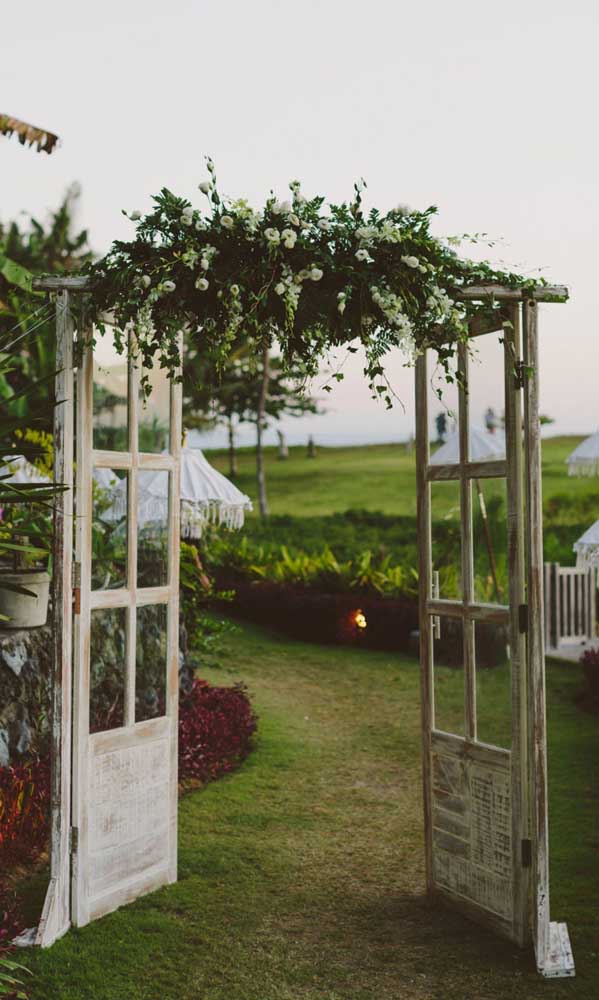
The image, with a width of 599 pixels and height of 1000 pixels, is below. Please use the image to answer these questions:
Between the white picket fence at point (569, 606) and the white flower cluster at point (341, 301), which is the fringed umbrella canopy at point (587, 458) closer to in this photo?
the white picket fence at point (569, 606)

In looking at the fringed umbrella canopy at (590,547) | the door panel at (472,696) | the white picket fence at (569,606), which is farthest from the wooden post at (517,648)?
the white picket fence at (569,606)

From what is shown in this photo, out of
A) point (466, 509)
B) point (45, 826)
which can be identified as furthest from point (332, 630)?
point (466, 509)

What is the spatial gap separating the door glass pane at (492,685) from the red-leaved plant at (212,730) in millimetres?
2981

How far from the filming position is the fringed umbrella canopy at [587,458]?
31.6 ft

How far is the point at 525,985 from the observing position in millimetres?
3666

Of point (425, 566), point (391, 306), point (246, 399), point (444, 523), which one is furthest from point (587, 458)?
point (246, 399)

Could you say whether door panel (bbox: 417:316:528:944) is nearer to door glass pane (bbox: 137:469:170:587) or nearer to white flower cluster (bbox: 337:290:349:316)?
white flower cluster (bbox: 337:290:349:316)

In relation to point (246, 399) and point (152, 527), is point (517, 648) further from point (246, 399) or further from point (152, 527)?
point (246, 399)

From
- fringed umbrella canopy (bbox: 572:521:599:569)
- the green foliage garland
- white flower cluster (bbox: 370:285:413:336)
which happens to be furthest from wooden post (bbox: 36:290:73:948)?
fringed umbrella canopy (bbox: 572:521:599:569)

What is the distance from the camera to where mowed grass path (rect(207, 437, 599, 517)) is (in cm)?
3028

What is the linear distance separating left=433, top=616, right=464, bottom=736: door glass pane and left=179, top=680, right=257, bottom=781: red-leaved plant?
2723 mm

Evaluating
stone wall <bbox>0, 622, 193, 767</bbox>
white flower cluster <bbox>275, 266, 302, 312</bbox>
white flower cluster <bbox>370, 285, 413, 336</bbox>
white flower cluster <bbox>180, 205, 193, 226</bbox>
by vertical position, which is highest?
white flower cluster <bbox>180, 205, 193, 226</bbox>

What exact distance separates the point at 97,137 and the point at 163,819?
20.0ft

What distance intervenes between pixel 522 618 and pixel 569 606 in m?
8.85
